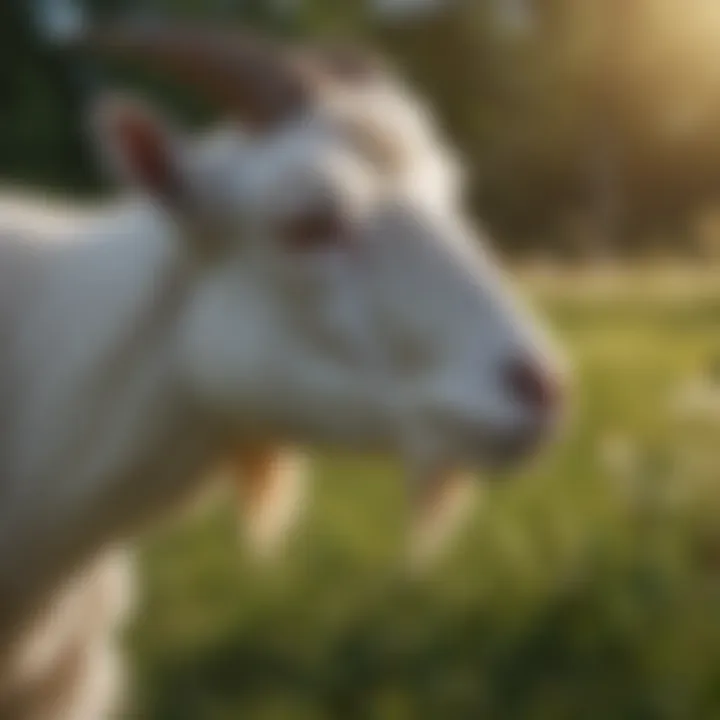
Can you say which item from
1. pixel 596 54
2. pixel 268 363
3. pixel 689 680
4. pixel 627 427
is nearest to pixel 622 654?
pixel 689 680

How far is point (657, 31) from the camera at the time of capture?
1.05 m

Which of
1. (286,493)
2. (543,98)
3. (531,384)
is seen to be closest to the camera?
(531,384)

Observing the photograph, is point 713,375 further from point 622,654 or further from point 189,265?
point 189,265

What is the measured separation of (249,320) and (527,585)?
561 mm

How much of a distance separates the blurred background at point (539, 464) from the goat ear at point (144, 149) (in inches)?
16.2

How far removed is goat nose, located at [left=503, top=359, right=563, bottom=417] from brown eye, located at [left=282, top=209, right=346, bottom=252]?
9cm

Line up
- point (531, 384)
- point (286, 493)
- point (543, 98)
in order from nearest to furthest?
point (531, 384), point (286, 493), point (543, 98)

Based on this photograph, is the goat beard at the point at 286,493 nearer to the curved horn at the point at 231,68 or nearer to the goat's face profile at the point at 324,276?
the goat's face profile at the point at 324,276

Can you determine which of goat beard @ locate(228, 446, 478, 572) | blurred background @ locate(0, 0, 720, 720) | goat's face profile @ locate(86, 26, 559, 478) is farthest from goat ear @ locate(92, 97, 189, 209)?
blurred background @ locate(0, 0, 720, 720)

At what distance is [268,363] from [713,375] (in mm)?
619

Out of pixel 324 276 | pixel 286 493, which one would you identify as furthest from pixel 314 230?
pixel 286 493

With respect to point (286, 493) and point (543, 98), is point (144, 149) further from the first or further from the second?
point (543, 98)

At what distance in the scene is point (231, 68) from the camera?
595 millimetres

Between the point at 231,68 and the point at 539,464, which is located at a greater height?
the point at 539,464
